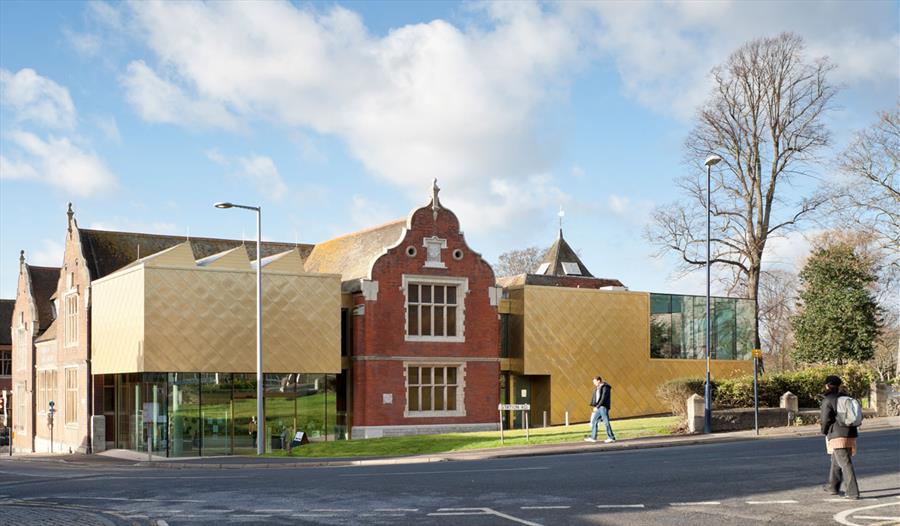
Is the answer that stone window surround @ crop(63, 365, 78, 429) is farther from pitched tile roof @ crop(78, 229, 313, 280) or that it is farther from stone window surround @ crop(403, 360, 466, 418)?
stone window surround @ crop(403, 360, 466, 418)

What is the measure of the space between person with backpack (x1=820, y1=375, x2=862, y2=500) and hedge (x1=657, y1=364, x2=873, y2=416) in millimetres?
18422

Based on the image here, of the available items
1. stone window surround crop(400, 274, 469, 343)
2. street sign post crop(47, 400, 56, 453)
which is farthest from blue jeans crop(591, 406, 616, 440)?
street sign post crop(47, 400, 56, 453)

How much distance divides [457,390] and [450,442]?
9.21m

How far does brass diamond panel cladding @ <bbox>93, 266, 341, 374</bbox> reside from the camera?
3744 centimetres

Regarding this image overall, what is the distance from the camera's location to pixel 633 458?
74.1 feet

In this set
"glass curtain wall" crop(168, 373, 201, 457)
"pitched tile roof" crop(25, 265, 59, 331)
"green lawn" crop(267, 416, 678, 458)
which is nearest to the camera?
"green lawn" crop(267, 416, 678, 458)

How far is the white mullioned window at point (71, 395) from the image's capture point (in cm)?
4572

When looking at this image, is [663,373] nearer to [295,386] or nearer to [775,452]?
[295,386]

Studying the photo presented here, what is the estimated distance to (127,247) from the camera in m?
47.2

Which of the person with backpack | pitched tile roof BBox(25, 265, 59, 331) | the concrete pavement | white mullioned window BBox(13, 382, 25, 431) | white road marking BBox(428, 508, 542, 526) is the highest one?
pitched tile roof BBox(25, 265, 59, 331)

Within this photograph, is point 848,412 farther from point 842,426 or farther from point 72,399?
point 72,399

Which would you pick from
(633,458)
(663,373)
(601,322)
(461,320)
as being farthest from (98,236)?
(633,458)

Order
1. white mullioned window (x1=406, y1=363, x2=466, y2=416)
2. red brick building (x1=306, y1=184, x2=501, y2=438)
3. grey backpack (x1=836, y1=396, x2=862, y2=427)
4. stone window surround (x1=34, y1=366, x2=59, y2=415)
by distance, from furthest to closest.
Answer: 1. stone window surround (x1=34, y1=366, x2=59, y2=415)
2. white mullioned window (x1=406, y1=363, x2=466, y2=416)
3. red brick building (x1=306, y1=184, x2=501, y2=438)
4. grey backpack (x1=836, y1=396, x2=862, y2=427)

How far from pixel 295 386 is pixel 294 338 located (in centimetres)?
187
